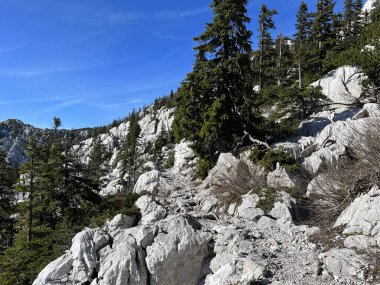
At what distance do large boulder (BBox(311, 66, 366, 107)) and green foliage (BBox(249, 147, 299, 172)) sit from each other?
1564cm

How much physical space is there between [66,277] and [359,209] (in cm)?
1096

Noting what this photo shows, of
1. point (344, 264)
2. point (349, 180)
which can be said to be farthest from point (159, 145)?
point (344, 264)

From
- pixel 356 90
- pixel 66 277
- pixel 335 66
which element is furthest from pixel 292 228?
pixel 335 66

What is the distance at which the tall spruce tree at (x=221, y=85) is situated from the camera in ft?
70.1

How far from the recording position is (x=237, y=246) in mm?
10641

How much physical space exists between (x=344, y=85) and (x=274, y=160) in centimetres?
1896

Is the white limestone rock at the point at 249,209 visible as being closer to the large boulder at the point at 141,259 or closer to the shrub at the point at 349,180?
the shrub at the point at 349,180

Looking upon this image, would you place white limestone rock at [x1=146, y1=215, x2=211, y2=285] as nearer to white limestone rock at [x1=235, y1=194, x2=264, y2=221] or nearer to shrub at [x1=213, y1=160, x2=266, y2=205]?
white limestone rock at [x1=235, y1=194, x2=264, y2=221]

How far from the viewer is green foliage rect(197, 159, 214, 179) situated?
71.1 feet

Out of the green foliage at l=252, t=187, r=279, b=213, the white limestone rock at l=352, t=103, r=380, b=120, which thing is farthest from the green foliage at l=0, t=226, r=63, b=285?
the white limestone rock at l=352, t=103, r=380, b=120

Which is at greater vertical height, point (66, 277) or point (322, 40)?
point (322, 40)

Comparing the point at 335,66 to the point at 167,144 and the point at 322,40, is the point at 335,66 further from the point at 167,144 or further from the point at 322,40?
the point at 167,144

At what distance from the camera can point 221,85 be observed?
22203 mm

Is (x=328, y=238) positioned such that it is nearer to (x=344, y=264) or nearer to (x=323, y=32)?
(x=344, y=264)
